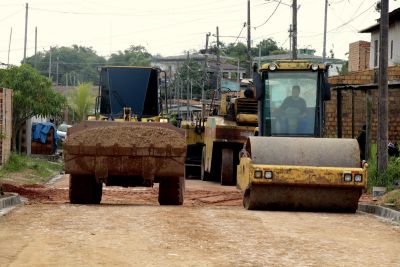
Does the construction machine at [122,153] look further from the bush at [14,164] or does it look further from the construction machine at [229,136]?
the bush at [14,164]

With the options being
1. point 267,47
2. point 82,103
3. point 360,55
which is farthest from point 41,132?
point 267,47

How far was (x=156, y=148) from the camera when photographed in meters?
19.2

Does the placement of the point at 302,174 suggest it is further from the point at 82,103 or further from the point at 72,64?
the point at 72,64

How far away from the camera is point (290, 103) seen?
21734mm

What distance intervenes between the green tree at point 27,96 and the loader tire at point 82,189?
2265cm

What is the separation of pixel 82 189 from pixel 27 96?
24.2 metres

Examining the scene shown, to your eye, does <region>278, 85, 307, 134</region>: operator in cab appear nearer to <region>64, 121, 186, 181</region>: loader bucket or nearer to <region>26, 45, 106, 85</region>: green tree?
<region>64, 121, 186, 181</region>: loader bucket

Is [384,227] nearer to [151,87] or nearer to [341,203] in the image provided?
[341,203]

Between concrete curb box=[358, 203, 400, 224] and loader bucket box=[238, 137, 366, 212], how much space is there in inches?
23.5

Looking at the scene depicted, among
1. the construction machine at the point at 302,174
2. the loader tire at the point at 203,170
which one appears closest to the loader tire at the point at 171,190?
the construction machine at the point at 302,174

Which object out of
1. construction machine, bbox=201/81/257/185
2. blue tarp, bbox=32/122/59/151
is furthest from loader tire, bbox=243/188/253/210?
blue tarp, bbox=32/122/59/151

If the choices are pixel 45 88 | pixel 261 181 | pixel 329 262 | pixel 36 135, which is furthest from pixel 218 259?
pixel 36 135

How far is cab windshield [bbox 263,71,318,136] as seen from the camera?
21469 mm

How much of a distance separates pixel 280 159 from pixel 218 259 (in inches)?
302
